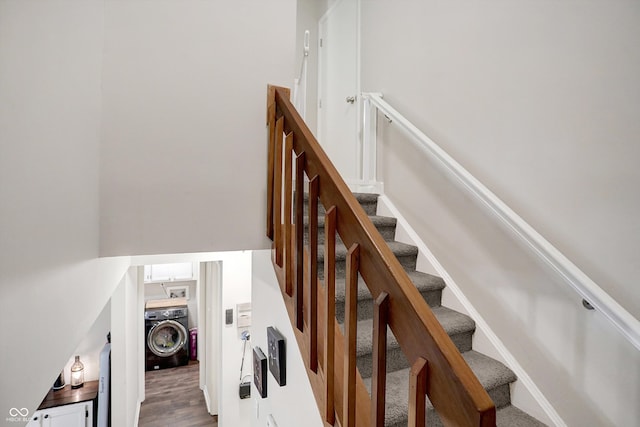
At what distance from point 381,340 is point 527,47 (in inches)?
66.5

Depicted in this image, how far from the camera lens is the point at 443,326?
6.03ft

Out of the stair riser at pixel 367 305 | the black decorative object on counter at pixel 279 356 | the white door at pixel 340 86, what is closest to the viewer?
the stair riser at pixel 367 305

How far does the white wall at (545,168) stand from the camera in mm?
1326

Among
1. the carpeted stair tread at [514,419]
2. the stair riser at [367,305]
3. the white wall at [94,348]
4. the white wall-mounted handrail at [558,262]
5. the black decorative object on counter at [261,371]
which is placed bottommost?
the white wall at [94,348]

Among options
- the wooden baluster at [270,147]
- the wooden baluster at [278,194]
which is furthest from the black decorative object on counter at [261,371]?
the wooden baluster at [270,147]

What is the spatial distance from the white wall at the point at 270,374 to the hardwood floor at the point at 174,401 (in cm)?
261

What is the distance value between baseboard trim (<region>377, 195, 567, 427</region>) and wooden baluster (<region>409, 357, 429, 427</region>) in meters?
1.19

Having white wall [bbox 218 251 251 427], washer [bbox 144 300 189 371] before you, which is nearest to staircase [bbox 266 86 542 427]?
white wall [bbox 218 251 251 427]

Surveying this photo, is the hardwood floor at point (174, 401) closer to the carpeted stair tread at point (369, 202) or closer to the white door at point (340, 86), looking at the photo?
the carpeted stair tread at point (369, 202)

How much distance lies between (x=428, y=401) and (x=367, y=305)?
537 mm

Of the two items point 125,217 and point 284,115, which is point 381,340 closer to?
point 284,115

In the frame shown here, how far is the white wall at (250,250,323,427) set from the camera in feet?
5.75

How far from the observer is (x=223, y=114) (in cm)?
167

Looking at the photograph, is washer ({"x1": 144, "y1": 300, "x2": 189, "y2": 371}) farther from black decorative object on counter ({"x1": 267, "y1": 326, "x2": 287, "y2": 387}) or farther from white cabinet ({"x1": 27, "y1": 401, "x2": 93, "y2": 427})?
black decorative object on counter ({"x1": 267, "y1": 326, "x2": 287, "y2": 387})
